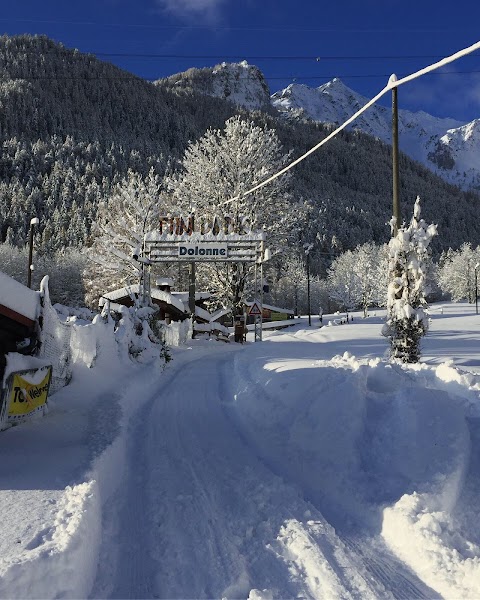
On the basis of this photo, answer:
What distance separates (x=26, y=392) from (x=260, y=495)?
3803 millimetres

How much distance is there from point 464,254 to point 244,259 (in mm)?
95181

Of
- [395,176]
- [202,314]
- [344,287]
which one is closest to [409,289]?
[395,176]

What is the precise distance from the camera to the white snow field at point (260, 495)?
330cm

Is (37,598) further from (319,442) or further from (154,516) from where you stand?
(319,442)

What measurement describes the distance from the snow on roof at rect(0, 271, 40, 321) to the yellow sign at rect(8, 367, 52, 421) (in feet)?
2.86

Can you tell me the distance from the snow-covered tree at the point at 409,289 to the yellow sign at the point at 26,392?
27.4 feet

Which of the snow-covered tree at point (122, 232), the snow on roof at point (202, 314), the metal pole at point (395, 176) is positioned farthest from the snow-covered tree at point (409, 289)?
the snow-covered tree at point (122, 232)

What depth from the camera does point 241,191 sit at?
26.5 metres

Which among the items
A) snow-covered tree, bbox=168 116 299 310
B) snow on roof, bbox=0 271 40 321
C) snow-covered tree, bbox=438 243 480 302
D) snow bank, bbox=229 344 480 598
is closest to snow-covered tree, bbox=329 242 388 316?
snow-covered tree, bbox=438 243 480 302

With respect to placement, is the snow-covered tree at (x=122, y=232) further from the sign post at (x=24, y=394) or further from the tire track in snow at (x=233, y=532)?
the tire track in snow at (x=233, y=532)

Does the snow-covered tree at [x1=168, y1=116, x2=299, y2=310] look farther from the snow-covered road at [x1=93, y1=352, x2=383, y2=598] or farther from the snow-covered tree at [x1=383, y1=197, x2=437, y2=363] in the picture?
the snow-covered road at [x1=93, y1=352, x2=383, y2=598]

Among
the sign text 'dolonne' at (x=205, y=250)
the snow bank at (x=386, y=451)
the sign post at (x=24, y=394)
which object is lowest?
the snow bank at (x=386, y=451)

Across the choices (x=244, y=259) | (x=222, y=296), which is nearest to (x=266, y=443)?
(x=244, y=259)

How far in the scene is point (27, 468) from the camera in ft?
17.4
